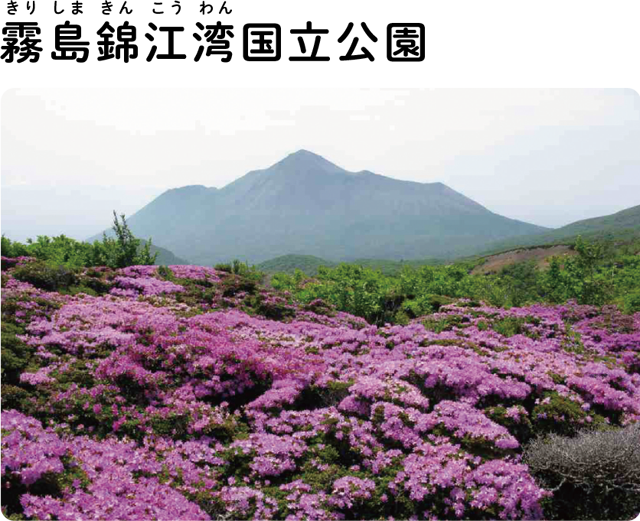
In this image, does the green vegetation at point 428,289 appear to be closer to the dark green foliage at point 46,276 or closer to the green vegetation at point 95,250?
the green vegetation at point 95,250

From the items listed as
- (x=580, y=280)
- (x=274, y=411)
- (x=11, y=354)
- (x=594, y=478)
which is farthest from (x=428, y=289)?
(x=11, y=354)

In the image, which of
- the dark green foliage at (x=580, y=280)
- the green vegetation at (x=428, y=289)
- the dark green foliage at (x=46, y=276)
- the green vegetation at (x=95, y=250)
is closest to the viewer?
the dark green foliage at (x=46, y=276)

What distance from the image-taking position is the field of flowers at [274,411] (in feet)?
11.1

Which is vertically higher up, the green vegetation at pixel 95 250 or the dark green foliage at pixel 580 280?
the green vegetation at pixel 95 250

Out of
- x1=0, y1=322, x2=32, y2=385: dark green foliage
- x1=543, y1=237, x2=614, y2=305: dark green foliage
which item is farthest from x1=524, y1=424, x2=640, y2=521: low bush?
x1=543, y1=237, x2=614, y2=305: dark green foliage

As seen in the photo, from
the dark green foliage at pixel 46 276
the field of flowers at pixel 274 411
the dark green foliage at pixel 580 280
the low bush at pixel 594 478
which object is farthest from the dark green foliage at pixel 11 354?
the dark green foliage at pixel 580 280

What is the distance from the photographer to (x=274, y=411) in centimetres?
490

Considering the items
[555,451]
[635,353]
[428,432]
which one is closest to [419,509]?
[428,432]

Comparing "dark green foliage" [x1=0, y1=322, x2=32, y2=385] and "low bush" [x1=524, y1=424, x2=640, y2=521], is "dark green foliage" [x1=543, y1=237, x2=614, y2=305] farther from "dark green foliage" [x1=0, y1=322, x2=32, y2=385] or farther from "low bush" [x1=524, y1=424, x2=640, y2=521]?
"dark green foliage" [x1=0, y1=322, x2=32, y2=385]

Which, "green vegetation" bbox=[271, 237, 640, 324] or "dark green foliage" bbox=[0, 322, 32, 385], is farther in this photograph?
"green vegetation" bbox=[271, 237, 640, 324]

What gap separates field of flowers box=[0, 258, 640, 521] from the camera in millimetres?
3393

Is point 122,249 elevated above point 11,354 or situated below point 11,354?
above

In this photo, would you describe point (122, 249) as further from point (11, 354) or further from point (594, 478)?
point (594, 478)

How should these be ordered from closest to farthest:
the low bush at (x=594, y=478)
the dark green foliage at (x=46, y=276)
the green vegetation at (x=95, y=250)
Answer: the low bush at (x=594, y=478) → the dark green foliage at (x=46, y=276) → the green vegetation at (x=95, y=250)
